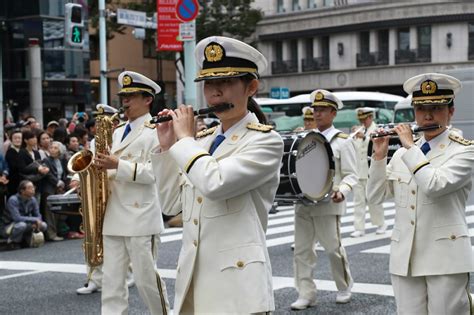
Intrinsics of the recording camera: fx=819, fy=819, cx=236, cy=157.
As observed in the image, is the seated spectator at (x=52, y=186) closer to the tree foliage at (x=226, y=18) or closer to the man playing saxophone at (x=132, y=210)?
the man playing saxophone at (x=132, y=210)

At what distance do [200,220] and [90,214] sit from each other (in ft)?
10.3

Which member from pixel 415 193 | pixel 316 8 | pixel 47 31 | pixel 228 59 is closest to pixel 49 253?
pixel 415 193

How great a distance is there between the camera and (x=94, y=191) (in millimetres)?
7141

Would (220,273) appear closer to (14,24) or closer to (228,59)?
(228,59)

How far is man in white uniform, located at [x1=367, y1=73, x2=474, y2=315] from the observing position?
5238 mm

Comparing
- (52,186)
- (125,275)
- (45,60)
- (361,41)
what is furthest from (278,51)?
(125,275)

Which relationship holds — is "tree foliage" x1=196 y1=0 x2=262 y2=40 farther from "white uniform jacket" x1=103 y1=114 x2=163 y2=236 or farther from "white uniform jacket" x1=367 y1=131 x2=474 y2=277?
"white uniform jacket" x1=367 y1=131 x2=474 y2=277

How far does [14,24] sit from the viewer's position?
28.3 metres

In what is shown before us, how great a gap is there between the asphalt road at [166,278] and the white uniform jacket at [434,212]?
2425 mm

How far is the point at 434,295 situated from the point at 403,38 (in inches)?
1979

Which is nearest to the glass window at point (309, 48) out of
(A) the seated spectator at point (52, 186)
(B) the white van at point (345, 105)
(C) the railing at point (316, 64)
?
(C) the railing at point (316, 64)

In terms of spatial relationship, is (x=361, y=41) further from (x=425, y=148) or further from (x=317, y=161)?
(x=425, y=148)

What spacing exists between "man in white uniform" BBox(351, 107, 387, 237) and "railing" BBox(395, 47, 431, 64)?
38.7 m

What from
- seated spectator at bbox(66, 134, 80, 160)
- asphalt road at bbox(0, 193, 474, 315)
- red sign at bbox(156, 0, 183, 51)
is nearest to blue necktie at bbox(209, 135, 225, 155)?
asphalt road at bbox(0, 193, 474, 315)
